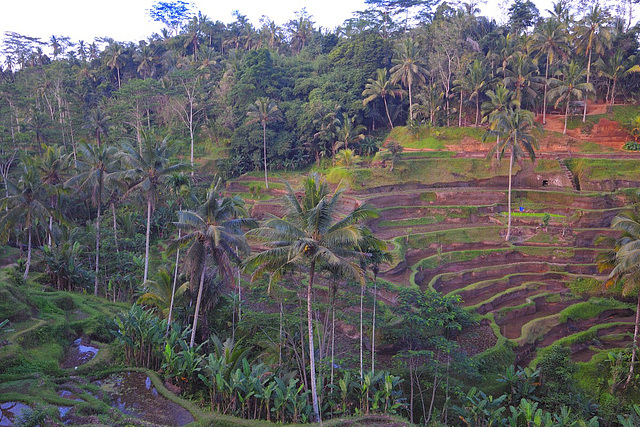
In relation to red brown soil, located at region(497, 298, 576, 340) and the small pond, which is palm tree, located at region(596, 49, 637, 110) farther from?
the small pond

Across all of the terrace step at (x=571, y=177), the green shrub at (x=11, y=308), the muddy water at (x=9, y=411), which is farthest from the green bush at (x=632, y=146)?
the muddy water at (x=9, y=411)

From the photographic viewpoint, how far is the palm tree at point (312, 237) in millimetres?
14914

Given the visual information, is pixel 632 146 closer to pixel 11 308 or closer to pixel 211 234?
pixel 211 234

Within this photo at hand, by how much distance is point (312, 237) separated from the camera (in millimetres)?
15594

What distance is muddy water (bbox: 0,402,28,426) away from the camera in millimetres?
13492

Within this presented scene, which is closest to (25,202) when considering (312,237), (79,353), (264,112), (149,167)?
(149,167)

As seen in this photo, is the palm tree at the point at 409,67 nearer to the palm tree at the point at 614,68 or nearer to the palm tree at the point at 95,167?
the palm tree at the point at 614,68

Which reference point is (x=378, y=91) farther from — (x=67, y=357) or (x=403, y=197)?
(x=67, y=357)

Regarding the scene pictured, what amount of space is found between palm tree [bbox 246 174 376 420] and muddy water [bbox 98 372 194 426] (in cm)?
458

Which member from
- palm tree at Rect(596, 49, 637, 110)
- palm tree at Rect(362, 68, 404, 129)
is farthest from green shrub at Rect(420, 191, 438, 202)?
palm tree at Rect(596, 49, 637, 110)

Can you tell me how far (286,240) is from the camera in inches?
621

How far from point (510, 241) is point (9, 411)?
31.2 meters

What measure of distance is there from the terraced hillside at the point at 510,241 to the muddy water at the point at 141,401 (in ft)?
29.6

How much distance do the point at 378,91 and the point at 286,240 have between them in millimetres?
38300
